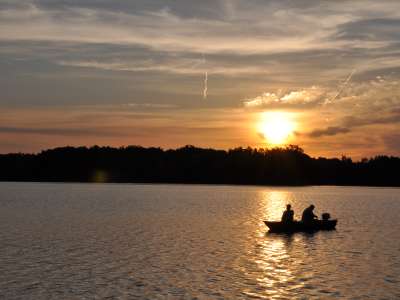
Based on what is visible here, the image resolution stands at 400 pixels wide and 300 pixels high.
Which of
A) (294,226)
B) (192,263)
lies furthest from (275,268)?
(294,226)

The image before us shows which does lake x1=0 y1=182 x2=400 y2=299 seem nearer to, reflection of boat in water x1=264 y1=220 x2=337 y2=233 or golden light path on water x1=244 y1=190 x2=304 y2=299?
golden light path on water x1=244 y1=190 x2=304 y2=299

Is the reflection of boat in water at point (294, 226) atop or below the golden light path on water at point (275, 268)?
atop

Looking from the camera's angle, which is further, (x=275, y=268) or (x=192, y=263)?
(x=192, y=263)

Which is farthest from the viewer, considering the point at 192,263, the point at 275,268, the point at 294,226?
the point at 294,226

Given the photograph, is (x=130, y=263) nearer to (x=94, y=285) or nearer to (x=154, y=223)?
(x=94, y=285)

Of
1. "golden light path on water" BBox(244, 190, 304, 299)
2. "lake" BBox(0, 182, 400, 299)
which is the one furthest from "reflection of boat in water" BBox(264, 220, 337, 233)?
"golden light path on water" BBox(244, 190, 304, 299)

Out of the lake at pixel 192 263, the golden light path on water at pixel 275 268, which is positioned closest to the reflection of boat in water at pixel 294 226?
the lake at pixel 192 263

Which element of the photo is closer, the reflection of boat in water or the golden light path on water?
the golden light path on water

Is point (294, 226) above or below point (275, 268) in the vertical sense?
above

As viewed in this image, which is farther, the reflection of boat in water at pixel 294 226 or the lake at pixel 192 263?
the reflection of boat in water at pixel 294 226

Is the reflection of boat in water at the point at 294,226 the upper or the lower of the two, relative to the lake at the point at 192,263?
upper

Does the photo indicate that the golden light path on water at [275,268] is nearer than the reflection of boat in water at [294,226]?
Yes

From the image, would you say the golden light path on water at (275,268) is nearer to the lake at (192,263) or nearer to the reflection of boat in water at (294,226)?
the lake at (192,263)

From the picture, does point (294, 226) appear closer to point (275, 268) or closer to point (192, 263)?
point (275, 268)
